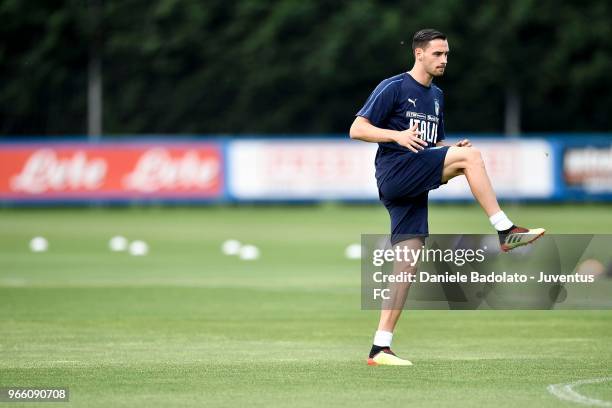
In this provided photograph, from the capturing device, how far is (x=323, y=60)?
47.1 metres

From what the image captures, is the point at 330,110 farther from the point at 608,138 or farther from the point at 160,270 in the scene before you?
the point at 160,270

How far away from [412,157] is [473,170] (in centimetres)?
47

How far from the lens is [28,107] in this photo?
45.0 m

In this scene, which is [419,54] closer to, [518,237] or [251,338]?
[518,237]

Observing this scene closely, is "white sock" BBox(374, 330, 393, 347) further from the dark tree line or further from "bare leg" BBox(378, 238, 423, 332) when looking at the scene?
the dark tree line

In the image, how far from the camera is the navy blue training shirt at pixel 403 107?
984 cm

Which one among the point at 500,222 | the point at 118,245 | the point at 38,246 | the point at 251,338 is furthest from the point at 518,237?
the point at 38,246

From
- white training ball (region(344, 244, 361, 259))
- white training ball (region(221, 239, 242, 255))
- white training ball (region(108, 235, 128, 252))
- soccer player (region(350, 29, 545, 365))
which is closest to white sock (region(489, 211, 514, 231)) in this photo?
soccer player (region(350, 29, 545, 365))

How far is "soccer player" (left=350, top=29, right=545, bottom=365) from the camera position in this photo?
964 cm

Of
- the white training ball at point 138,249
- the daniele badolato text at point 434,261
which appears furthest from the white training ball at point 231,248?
the daniele badolato text at point 434,261

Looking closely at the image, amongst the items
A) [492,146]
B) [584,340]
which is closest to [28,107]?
[492,146]

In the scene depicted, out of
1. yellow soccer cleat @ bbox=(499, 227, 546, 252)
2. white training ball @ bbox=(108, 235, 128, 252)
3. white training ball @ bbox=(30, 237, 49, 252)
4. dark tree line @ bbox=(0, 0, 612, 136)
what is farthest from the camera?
dark tree line @ bbox=(0, 0, 612, 136)

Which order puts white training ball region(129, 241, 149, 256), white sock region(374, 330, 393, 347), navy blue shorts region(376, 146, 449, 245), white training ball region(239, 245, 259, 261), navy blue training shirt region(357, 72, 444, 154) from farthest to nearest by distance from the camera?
white training ball region(129, 241, 149, 256) < white training ball region(239, 245, 259, 261) < white sock region(374, 330, 393, 347) < navy blue training shirt region(357, 72, 444, 154) < navy blue shorts region(376, 146, 449, 245)

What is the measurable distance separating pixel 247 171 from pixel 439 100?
1077 inches
